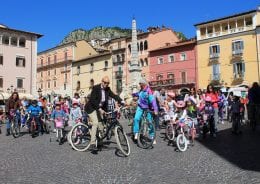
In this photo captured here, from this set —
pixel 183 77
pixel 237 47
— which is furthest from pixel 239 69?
pixel 183 77

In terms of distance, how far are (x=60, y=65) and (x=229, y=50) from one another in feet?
130

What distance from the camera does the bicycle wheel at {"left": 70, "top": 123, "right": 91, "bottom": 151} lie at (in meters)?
10.3

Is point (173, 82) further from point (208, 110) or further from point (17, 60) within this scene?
point (208, 110)

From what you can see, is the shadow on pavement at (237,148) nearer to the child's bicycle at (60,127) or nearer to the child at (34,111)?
the child's bicycle at (60,127)

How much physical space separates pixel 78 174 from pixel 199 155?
3.49m

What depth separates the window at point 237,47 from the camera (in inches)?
2048

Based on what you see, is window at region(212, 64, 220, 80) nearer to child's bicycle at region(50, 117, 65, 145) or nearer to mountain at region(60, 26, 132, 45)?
child's bicycle at region(50, 117, 65, 145)

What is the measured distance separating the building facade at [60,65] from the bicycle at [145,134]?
65.9 meters

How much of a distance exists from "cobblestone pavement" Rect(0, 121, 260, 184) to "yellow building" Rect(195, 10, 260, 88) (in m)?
42.1

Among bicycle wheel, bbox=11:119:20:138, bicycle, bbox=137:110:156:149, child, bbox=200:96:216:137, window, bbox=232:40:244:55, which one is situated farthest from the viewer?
window, bbox=232:40:244:55

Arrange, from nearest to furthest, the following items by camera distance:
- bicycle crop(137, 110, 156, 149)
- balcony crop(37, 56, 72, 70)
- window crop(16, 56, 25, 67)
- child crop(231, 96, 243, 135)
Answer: bicycle crop(137, 110, 156, 149), child crop(231, 96, 243, 135), window crop(16, 56, 25, 67), balcony crop(37, 56, 72, 70)

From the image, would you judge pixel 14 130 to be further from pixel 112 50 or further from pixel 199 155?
pixel 112 50

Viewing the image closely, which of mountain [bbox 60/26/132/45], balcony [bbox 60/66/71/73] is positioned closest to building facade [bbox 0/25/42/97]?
balcony [bbox 60/66/71/73]

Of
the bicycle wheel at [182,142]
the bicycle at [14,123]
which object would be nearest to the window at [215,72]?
the bicycle at [14,123]
